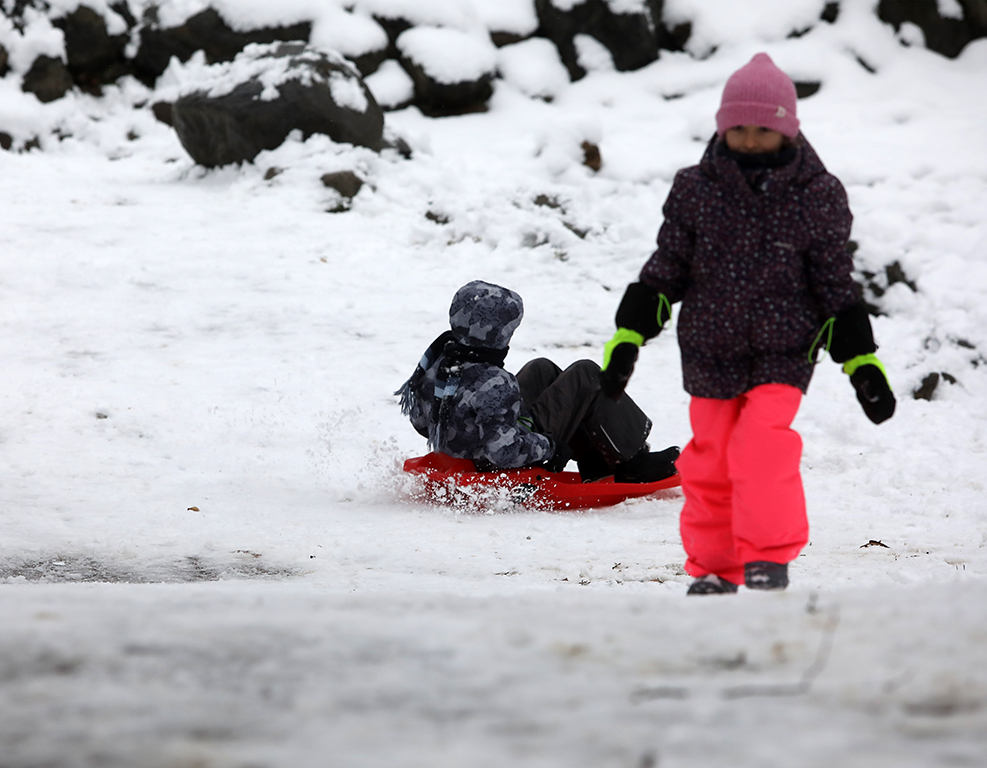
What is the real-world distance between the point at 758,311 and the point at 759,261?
0.45 feet

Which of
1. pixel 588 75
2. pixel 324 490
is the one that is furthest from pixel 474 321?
pixel 588 75

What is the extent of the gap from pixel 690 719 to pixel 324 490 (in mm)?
3225

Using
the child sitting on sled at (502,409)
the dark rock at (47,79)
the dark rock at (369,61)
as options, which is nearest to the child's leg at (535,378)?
the child sitting on sled at (502,409)

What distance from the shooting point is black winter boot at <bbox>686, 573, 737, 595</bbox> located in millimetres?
2594

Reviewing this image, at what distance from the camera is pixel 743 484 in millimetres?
2559

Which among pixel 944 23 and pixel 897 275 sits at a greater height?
pixel 944 23

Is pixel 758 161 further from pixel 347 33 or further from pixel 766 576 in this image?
pixel 347 33

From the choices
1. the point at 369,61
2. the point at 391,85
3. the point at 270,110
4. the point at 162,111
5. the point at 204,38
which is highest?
the point at 204,38

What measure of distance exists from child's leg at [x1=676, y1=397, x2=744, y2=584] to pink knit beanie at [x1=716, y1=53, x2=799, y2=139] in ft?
2.53

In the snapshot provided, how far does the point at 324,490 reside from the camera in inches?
163

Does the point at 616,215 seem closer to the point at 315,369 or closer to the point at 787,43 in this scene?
the point at 315,369

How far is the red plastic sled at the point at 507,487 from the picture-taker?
3953 millimetres

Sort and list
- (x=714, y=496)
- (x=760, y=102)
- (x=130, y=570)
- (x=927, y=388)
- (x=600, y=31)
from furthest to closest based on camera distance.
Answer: (x=600, y=31) → (x=927, y=388) → (x=130, y=570) → (x=714, y=496) → (x=760, y=102)

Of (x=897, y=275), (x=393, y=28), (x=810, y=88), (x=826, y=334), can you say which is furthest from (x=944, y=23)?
(x=826, y=334)
